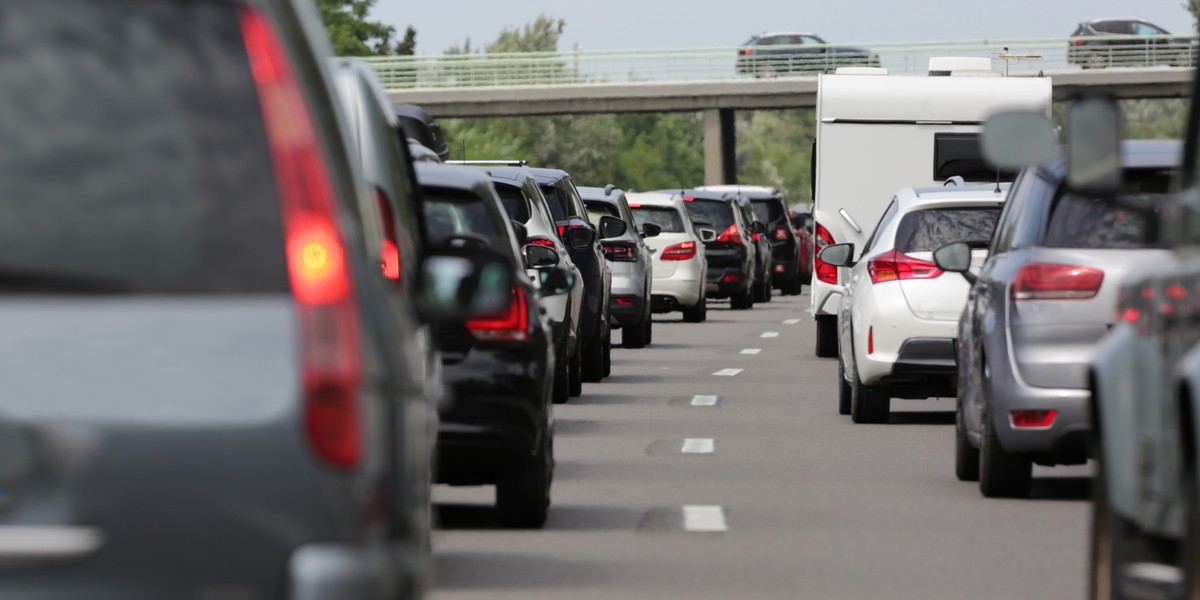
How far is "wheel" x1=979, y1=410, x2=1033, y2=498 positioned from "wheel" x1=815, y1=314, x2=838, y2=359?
514 inches

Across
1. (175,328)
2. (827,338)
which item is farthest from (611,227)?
(175,328)

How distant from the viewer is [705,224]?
36.6 m

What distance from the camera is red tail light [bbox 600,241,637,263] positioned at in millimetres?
24156

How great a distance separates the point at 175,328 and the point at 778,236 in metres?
42.7

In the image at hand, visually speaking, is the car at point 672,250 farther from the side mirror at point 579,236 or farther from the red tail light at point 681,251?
the side mirror at point 579,236

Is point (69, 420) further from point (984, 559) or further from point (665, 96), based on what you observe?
point (665, 96)

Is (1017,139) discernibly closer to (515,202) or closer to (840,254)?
(515,202)

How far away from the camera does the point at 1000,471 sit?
37.5 ft

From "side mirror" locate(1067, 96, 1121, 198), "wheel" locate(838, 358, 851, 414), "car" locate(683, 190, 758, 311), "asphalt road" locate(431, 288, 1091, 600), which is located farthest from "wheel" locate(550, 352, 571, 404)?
"car" locate(683, 190, 758, 311)

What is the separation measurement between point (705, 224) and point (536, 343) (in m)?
26.6

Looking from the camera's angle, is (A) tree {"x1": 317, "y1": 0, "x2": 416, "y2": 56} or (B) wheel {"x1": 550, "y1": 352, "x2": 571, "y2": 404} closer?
(B) wheel {"x1": 550, "y1": 352, "x2": 571, "y2": 404}

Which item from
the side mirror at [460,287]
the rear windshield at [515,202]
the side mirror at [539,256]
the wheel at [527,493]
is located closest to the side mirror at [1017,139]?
the side mirror at [460,287]

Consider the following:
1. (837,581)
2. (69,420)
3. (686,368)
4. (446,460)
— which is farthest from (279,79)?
(686,368)

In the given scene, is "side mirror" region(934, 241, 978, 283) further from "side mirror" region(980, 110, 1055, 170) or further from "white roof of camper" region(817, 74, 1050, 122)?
"white roof of camper" region(817, 74, 1050, 122)
